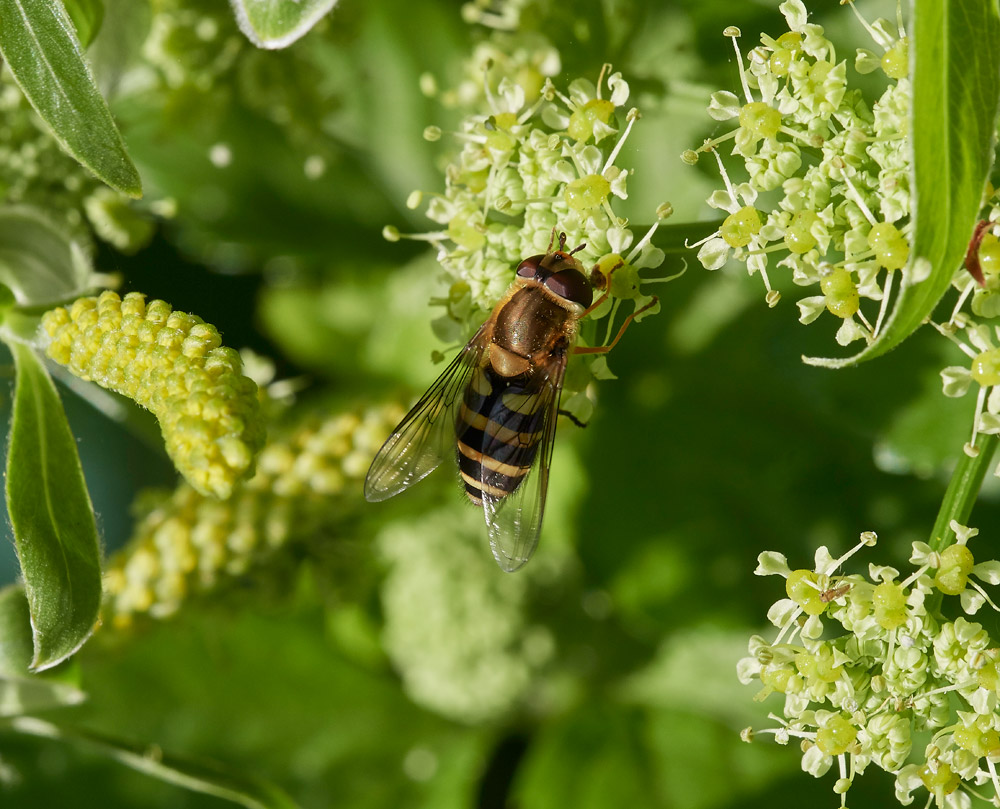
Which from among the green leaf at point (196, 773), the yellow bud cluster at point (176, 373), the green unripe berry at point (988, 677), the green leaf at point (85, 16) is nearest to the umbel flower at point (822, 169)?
the green unripe berry at point (988, 677)

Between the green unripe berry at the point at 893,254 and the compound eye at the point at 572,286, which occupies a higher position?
the green unripe berry at the point at 893,254

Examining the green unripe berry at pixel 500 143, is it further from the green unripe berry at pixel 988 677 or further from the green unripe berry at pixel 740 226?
the green unripe berry at pixel 988 677

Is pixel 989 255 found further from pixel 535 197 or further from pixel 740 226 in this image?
pixel 535 197

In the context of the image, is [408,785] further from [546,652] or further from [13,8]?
[13,8]

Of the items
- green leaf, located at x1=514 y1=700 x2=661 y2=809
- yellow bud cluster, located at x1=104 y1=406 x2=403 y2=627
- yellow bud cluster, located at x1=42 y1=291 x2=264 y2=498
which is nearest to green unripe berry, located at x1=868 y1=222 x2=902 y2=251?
yellow bud cluster, located at x1=42 y1=291 x2=264 y2=498

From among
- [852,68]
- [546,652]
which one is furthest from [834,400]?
[546,652]

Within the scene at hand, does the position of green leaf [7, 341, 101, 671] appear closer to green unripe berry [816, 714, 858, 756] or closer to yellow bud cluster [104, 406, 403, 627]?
yellow bud cluster [104, 406, 403, 627]
